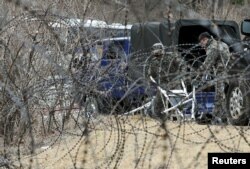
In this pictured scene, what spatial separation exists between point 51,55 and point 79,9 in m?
2.76

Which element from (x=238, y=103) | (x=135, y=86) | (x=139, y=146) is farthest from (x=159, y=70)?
(x=238, y=103)

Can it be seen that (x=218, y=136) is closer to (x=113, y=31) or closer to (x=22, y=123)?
(x=22, y=123)

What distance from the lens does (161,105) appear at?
24.1 ft

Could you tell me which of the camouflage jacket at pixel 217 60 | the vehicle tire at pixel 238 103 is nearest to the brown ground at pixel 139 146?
the vehicle tire at pixel 238 103

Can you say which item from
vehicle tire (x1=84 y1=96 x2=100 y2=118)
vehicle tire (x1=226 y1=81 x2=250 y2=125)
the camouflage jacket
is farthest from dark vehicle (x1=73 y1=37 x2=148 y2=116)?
vehicle tire (x1=226 y1=81 x2=250 y2=125)

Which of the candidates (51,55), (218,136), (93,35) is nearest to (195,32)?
(93,35)

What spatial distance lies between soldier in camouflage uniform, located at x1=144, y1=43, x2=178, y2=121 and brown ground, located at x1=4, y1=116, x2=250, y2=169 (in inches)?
10.1

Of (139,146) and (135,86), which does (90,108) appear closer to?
(139,146)

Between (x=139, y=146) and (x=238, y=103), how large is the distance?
1766 mm

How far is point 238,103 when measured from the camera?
819 centimetres

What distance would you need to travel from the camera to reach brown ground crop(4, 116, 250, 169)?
6.28 metres

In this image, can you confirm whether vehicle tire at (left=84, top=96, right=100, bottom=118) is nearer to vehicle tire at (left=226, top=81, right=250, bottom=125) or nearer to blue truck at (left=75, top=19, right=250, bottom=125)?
blue truck at (left=75, top=19, right=250, bottom=125)

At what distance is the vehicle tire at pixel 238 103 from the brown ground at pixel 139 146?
39cm

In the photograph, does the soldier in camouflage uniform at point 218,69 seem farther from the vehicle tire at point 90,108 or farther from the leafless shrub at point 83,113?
the vehicle tire at point 90,108
